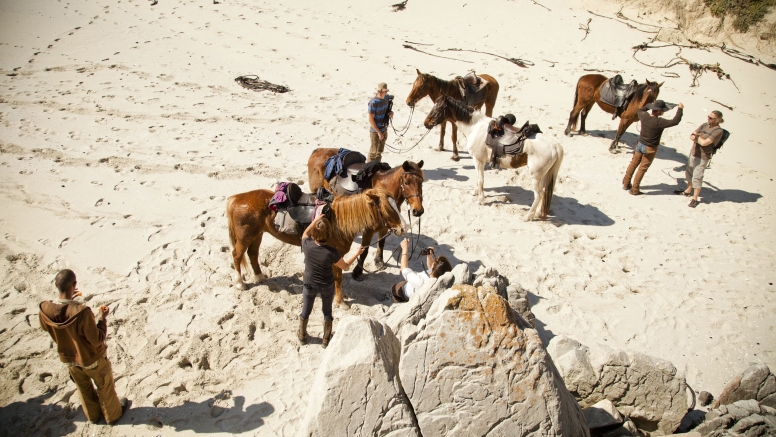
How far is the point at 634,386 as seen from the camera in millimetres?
3775

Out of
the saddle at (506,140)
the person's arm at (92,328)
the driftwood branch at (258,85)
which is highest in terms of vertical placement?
the saddle at (506,140)

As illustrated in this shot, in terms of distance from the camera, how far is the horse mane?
4.61 meters

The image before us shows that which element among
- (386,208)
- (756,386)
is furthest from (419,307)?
(756,386)

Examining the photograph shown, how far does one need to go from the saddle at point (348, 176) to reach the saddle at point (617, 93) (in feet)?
22.8

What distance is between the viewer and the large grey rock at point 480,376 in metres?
2.77

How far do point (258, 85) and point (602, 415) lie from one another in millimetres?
11214

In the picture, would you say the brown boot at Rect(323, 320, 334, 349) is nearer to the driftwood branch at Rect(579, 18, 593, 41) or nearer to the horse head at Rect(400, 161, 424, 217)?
the horse head at Rect(400, 161, 424, 217)

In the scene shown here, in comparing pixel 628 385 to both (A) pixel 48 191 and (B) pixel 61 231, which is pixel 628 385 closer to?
(B) pixel 61 231

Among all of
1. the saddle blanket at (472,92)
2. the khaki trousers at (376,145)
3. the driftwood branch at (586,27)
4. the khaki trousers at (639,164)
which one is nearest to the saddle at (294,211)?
the khaki trousers at (376,145)

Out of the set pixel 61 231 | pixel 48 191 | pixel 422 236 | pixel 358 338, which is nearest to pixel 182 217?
pixel 61 231

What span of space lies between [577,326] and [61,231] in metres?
7.86

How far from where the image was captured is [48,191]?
725 centimetres

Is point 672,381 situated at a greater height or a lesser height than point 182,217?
greater

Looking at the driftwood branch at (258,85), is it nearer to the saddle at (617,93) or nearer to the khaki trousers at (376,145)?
the khaki trousers at (376,145)
